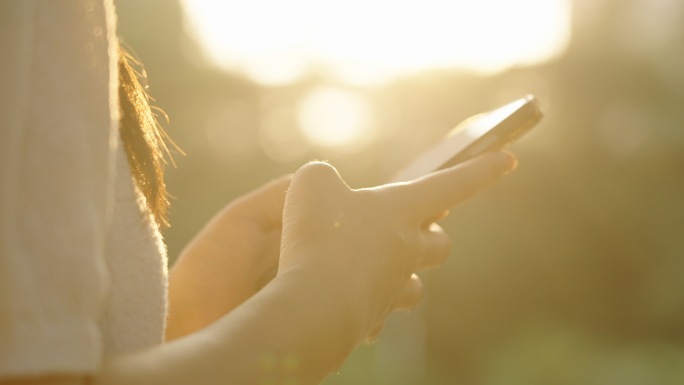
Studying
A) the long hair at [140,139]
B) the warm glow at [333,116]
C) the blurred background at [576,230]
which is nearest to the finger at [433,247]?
the long hair at [140,139]

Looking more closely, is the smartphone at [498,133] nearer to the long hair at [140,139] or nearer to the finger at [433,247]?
the finger at [433,247]

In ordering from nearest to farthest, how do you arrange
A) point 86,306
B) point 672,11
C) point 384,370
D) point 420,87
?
point 86,306 < point 672,11 < point 384,370 < point 420,87

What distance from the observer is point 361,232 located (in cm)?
130

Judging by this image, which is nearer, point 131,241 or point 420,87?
point 131,241

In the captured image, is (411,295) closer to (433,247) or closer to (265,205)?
(433,247)

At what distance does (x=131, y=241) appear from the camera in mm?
1198

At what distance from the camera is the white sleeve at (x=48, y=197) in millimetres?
922

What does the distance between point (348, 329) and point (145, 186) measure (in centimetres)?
37

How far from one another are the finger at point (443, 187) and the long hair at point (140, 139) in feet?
1.18

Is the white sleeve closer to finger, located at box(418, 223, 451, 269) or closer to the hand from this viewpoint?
finger, located at box(418, 223, 451, 269)

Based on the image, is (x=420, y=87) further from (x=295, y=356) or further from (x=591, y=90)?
(x=295, y=356)

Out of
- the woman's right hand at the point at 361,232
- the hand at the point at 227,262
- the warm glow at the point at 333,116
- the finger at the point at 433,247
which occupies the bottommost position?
the warm glow at the point at 333,116

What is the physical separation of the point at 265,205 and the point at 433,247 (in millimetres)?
544

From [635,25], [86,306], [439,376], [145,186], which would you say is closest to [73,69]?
[86,306]
